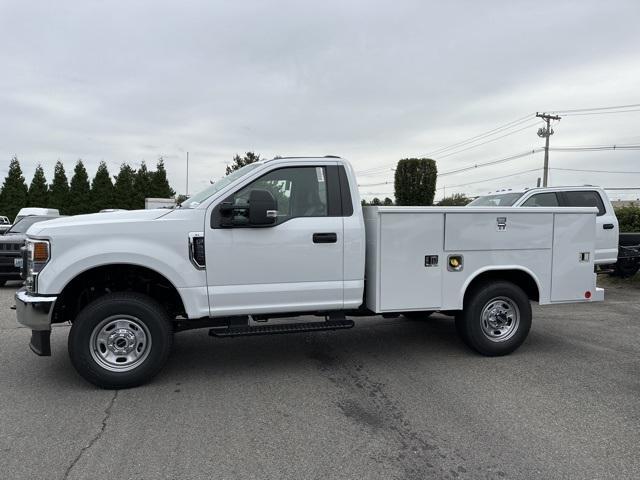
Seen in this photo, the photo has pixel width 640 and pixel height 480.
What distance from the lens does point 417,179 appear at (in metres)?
29.2

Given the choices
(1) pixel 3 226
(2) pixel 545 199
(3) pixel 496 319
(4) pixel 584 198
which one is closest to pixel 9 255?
(1) pixel 3 226

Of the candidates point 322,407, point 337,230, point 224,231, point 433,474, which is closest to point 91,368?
point 224,231

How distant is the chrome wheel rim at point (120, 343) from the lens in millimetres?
4543

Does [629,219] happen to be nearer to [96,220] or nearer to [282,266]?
[282,266]

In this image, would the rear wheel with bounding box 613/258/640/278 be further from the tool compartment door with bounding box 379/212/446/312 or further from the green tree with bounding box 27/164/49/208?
the green tree with bounding box 27/164/49/208

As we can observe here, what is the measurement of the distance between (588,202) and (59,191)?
44111mm

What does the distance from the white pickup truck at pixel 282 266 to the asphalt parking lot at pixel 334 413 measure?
49 cm

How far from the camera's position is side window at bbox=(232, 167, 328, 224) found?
4.93 m

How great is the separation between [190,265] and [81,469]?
1962 mm

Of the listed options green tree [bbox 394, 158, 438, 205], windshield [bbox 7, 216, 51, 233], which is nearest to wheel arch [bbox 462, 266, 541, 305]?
windshield [bbox 7, 216, 51, 233]

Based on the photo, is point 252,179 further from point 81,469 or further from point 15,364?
point 15,364

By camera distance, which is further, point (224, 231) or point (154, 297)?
point (154, 297)

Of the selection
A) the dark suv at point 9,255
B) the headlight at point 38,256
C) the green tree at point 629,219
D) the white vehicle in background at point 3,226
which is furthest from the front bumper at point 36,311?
the green tree at point 629,219

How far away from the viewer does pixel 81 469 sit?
3.19 m
